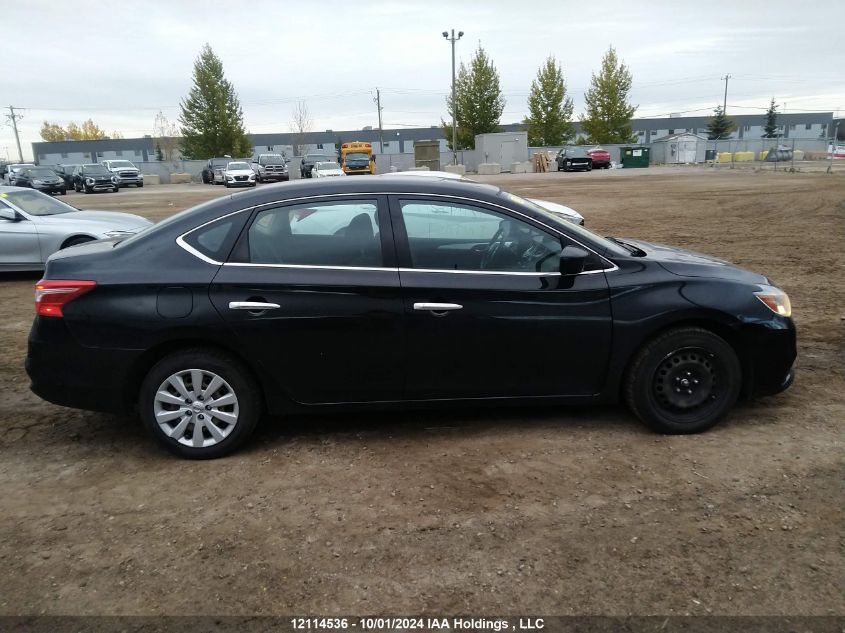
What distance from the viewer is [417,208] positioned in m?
4.12

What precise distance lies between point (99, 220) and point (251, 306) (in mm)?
7294

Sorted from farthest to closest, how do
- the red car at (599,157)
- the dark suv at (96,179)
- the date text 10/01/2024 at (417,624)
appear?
the red car at (599,157) < the dark suv at (96,179) < the date text 10/01/2024 at (417,624)

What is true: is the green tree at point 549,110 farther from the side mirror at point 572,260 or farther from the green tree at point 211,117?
the side mirror at point 572,260

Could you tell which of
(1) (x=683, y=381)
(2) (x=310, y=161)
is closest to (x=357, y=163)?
(2) (x=310, y=161)

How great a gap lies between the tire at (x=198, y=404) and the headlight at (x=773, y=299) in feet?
10.6

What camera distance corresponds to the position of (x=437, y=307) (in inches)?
155

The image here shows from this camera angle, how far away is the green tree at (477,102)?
61.3 meters

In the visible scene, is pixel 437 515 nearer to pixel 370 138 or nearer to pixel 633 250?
pixel 633 250

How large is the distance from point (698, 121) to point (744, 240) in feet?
332

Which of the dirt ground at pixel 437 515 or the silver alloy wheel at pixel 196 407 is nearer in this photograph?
the dirt ground at pixel 437 515

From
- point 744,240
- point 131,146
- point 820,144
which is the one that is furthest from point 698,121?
point 744,240

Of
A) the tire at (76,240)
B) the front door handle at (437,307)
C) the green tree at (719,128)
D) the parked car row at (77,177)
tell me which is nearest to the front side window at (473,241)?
the front door handle at (437,307)

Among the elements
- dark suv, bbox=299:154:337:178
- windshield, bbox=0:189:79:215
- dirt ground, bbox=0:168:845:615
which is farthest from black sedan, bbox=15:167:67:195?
dirt ground, bbox=0:168:845:615

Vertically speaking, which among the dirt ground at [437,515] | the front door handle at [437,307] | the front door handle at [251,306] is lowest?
the dirt ground at [437,515]
